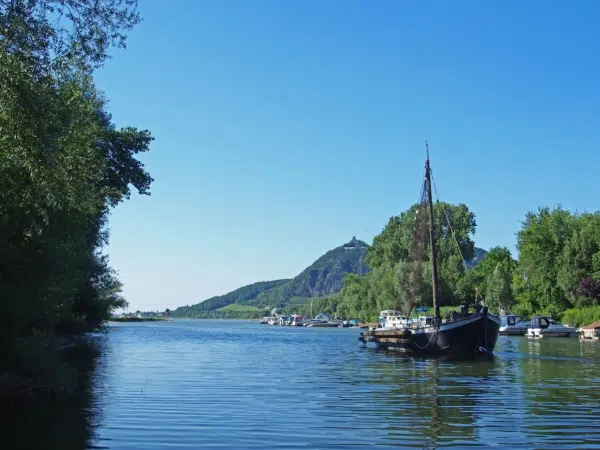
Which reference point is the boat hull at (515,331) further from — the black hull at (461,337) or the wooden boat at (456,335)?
the black hull at (461,337)

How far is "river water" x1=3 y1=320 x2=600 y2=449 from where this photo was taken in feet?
52.4

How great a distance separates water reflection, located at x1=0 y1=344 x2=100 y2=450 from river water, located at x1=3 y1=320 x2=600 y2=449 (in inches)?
1.8

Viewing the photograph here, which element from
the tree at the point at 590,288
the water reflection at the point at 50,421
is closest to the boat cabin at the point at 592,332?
the tree at the point at 590,288

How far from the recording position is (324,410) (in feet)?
68.3

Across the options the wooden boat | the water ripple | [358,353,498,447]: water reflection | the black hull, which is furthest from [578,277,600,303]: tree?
the water ripple

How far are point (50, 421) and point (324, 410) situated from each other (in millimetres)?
7776

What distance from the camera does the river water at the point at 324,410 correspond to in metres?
16.0

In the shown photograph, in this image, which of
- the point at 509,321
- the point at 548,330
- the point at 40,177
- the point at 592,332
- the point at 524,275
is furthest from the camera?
the point at 524,275

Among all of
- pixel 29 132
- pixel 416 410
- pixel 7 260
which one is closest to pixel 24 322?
pixel 7 260

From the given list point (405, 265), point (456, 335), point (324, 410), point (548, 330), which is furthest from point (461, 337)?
point (405, 265)

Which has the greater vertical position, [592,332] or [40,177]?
[40,177]

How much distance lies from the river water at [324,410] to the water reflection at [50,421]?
0.04 m

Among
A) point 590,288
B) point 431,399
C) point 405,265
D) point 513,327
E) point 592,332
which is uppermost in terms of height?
point 405,265

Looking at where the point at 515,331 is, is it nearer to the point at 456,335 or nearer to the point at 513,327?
the point at 513,327
